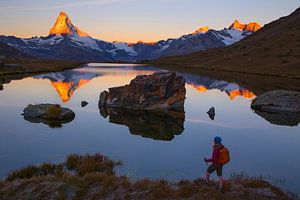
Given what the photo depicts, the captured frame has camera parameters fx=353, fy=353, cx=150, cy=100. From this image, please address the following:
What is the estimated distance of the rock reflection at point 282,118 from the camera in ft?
135

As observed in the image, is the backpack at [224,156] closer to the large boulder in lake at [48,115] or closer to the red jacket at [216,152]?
the red jacket at [216,152]

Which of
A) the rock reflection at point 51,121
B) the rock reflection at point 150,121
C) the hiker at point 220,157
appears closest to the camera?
the hiker at point 220,157

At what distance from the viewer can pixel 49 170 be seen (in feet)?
70.5

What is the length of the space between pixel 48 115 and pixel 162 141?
15.1 m

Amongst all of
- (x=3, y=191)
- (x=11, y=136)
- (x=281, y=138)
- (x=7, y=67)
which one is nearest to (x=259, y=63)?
(x=7, y=67)

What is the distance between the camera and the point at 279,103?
166 feet

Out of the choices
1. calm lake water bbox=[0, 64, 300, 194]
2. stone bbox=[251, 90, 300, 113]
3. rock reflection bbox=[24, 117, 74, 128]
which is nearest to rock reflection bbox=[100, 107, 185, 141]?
calm lake water bbox=[0, 64, 300, 194]

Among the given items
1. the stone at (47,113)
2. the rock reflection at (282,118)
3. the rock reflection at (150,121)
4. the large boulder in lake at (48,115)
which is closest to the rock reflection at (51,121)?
the large boulder in lake at (48,115)

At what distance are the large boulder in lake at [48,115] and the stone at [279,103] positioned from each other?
27.8 metres

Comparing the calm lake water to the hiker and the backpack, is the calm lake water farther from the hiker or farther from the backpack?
the backpack

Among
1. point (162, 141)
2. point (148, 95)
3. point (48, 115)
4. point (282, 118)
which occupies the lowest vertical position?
point (162, 141)

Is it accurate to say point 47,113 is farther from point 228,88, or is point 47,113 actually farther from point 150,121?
point 228,88

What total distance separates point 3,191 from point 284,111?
136ft

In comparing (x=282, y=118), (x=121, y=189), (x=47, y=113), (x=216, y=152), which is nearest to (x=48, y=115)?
(x=47, y=113)
